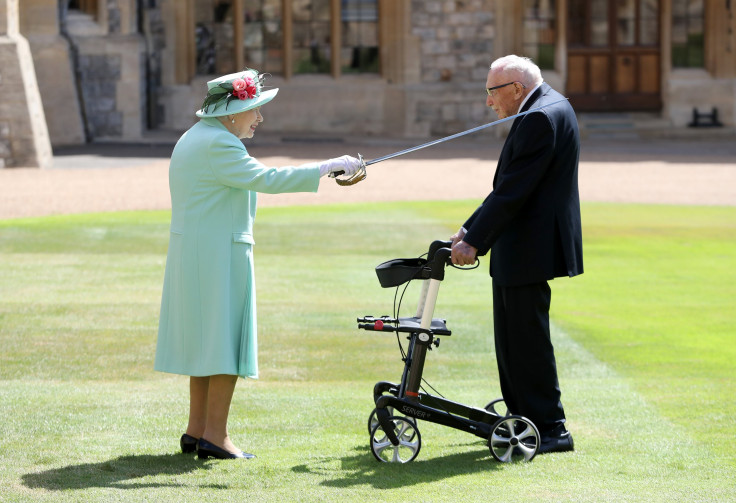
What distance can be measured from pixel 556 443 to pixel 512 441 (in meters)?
0.26

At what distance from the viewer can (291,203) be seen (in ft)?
51.9

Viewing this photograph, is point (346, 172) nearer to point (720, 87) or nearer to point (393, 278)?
point (393, 278)

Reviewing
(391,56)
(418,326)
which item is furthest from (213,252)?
(391,56)

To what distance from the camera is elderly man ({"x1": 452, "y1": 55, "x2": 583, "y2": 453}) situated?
195 inches

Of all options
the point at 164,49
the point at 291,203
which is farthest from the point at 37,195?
the point at 164,49

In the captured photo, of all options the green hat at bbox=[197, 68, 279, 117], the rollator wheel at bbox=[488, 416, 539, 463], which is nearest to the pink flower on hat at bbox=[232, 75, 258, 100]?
the green hat at bbox=[197, 68, 279, 117]

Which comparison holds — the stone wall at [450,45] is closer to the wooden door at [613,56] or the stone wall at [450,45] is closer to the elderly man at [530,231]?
the wooden door at [613,56]

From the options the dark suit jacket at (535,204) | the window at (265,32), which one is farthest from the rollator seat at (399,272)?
the window at (265,32)

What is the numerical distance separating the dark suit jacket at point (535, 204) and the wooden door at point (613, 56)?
70.9 feet

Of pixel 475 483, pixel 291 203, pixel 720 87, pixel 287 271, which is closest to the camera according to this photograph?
pixel 475 483

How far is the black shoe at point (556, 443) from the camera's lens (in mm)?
5117

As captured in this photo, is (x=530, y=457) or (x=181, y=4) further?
(x=181, y=4)

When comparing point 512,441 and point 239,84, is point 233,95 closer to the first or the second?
point 239,84

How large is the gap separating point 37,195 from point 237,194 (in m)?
11.4
